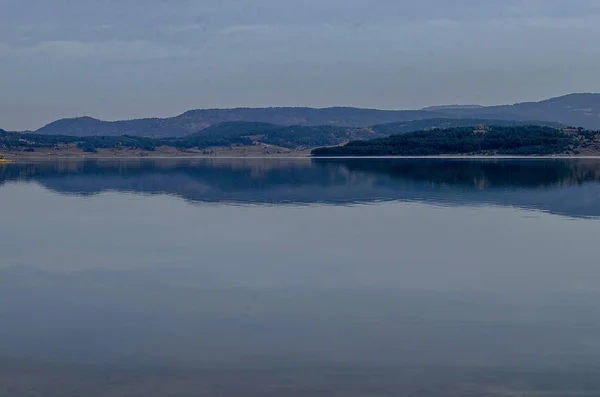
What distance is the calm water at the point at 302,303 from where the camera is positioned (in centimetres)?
1218

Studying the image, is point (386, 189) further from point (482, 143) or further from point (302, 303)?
point (482, 143)

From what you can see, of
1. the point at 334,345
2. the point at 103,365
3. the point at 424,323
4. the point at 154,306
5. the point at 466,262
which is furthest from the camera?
the point at 466,262

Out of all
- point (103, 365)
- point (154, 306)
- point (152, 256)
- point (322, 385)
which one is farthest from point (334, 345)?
point (152, 256)

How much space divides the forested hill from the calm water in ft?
329

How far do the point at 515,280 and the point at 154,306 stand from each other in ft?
28.5

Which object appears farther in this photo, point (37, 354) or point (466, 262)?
point (466, 262)

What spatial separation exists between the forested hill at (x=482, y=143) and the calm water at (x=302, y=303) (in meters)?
100

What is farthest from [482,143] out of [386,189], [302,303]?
[302,303]

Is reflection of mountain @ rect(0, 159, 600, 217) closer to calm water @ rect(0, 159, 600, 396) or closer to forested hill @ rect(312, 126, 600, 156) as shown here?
calm water @ rect(0, 159, 600, 396)

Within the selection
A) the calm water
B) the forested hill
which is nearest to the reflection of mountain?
the calm water

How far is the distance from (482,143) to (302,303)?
424 ft

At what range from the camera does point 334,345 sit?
13.8 metres

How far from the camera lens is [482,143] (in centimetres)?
14175

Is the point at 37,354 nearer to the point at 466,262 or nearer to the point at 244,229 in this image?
the point at 466,262
